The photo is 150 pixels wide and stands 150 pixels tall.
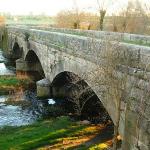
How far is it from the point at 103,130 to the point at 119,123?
22.0 ft

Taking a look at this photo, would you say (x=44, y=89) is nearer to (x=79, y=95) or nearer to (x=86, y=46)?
(x=79, y=95)

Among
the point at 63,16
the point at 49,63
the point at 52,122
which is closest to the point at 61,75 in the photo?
the point at 49,63

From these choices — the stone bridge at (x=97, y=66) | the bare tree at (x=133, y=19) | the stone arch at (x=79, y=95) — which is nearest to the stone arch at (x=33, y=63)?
the stone bridge at (x=97, y=66)

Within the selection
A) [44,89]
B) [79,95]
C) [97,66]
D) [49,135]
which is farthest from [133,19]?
[97,66]

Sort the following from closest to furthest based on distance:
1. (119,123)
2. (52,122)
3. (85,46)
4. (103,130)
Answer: (119,123), (85,46), (103,130), (52,122)

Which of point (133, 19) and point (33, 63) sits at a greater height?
point (133, 19)

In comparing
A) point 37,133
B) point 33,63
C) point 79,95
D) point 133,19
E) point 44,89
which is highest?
point 133,19

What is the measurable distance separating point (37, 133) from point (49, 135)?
0.83 m

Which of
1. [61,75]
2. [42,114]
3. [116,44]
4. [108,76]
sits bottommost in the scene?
[42,114]

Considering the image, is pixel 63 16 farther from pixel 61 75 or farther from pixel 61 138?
pixel 61 138

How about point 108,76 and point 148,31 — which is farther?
point 148,31

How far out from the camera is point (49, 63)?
2923 centimetres

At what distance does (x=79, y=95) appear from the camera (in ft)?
75.3

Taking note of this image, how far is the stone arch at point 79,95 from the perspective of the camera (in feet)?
76.0
